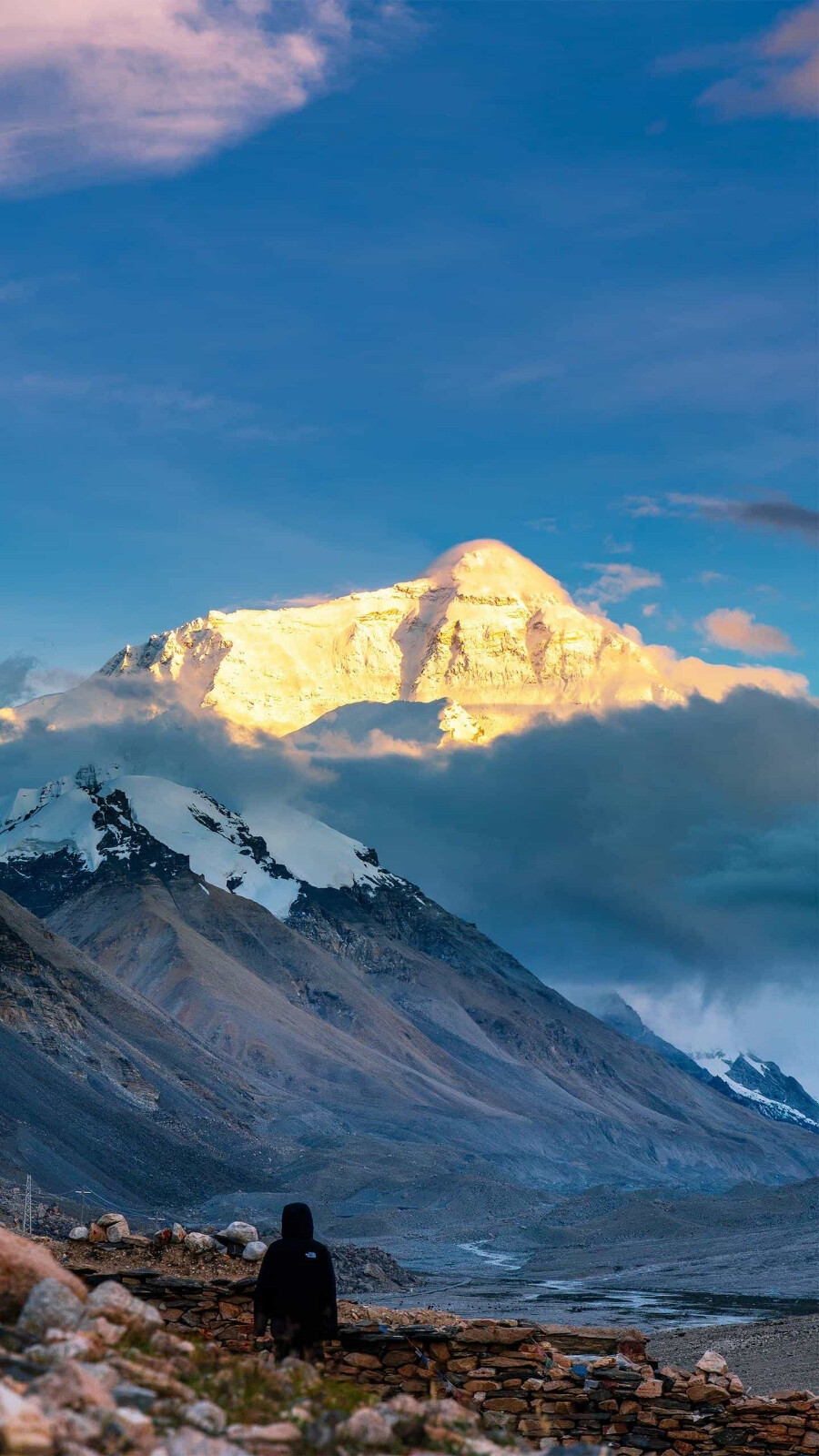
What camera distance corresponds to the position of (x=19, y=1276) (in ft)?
32.5

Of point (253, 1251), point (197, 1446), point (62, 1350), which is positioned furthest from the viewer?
point (253, 1251)

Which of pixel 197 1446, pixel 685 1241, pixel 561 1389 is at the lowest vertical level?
pixel 197 1446

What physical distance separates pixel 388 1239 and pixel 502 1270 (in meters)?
20.6

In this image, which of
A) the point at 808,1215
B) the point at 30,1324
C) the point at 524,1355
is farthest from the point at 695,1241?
the point at 30,1324

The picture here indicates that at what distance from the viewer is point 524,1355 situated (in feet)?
57.2

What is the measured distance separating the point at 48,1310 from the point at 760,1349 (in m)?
46.9

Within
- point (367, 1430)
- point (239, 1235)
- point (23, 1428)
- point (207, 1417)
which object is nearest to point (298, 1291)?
point (367, 1430)

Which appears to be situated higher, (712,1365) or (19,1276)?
(712,1365)

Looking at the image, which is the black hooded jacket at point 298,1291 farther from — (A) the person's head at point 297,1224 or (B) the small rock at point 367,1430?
(B) the small rock at point 367,1430

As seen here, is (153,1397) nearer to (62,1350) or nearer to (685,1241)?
(62,1350)

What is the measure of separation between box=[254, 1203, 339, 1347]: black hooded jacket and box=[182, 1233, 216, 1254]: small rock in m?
8.87

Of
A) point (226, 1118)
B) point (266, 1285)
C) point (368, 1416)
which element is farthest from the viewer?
point (226, 1118)

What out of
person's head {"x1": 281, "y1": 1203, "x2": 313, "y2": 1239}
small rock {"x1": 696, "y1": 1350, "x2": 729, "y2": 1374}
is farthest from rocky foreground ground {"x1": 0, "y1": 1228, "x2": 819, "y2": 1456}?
small rock {"x1": 696, "y1": 1350, "x2": 729, "y2": 1374}

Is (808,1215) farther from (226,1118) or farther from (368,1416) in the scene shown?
(368,1416)
